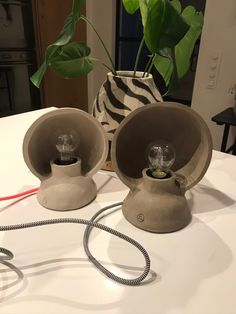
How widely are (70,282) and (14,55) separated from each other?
220 cm

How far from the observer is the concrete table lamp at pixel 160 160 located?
1.60 ft

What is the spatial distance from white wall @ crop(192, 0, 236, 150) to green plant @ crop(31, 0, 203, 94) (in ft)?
3.91

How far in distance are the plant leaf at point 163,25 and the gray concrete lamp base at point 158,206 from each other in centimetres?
25

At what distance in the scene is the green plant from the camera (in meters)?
0.48

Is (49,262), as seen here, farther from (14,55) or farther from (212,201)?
(14,55)

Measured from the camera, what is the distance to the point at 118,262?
422 mm

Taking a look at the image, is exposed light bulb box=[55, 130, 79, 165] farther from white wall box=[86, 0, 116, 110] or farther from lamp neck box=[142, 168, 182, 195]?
white wall box=[86, 0, 116, 110]

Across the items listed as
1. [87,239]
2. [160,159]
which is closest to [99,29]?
[160,159]

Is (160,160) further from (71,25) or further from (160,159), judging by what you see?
(71,25)

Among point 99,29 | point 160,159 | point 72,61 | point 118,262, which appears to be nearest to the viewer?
point 118,262

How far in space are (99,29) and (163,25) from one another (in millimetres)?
2262

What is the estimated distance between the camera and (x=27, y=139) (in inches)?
21.7

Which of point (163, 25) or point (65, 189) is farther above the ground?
point (163, 25)

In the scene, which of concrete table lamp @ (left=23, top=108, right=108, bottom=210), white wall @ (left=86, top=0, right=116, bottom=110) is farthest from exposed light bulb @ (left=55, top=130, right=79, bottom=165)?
white wall @ (left=86, top=0, right=116, bottom=110)
